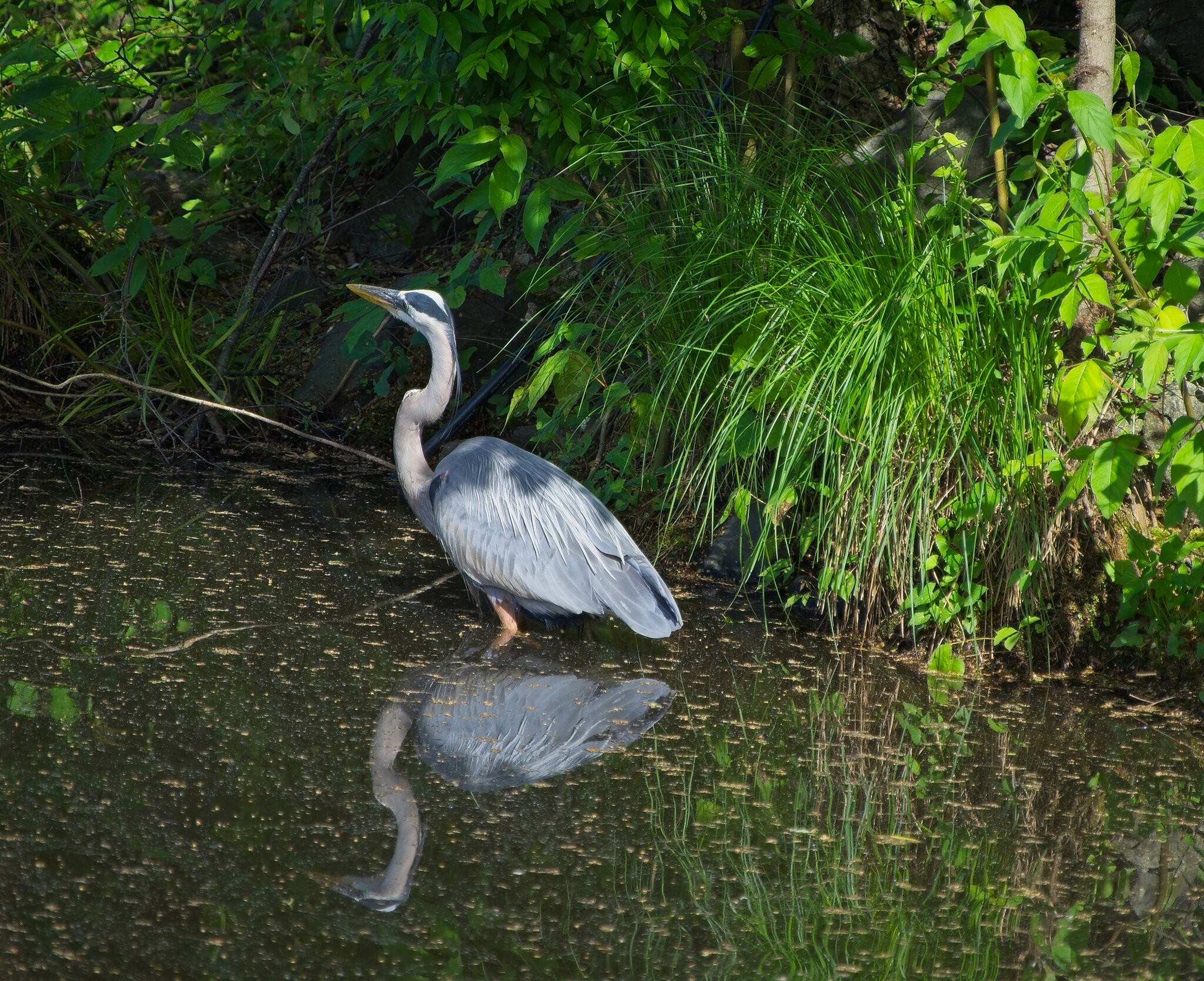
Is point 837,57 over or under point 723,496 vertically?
over

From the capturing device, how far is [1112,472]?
2.67 m

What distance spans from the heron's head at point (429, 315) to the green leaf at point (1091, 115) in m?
1.98

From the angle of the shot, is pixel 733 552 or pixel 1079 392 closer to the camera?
pixel 1079 392

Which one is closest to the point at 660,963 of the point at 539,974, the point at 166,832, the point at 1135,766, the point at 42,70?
the point at 539,974

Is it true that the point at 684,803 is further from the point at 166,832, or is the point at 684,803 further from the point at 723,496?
the point at 723,496

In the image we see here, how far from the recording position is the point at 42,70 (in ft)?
16.1

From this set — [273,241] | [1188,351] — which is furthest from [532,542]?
[273,241]

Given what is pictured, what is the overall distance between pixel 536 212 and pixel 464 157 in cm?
28

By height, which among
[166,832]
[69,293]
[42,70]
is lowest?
[166,832]

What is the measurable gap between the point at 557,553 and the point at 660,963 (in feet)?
5.44

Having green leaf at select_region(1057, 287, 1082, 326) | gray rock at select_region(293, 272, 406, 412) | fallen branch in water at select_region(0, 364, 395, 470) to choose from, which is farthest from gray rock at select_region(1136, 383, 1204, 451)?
gray rock at select_region(293, 272, 406, 412)

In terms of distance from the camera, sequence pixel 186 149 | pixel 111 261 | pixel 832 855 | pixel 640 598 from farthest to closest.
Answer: pixel 111 261
pixel 186 149
pixel 640 598
pixel 832 855

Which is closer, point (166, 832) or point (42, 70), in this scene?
point (166, 832)

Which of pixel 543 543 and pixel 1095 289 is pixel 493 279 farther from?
pixel 1095 289
